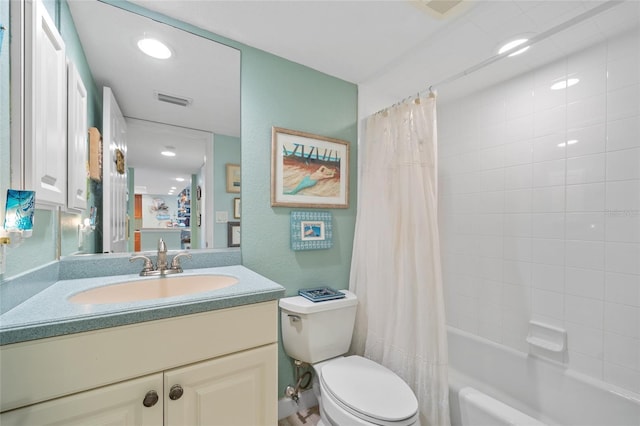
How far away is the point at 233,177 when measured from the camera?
1.50 m

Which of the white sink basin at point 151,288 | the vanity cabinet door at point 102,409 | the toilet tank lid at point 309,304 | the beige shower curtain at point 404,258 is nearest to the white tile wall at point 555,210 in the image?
the beige shower curtain at point 404,258

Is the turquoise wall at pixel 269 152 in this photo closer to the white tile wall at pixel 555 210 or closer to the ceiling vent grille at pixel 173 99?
the ceiling vent grille at pixel 173 99

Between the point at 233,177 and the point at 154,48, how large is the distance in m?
0.73

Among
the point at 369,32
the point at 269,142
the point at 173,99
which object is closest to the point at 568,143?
the point at 369,32

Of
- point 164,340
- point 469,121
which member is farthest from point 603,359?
point 164,340

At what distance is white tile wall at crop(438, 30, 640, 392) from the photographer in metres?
1.33

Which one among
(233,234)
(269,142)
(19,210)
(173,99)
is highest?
(173,99)

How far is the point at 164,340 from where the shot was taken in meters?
0.80

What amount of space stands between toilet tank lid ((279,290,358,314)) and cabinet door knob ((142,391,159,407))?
753mm

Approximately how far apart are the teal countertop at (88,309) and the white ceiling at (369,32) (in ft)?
2.88

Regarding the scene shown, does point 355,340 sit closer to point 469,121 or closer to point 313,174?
→ point 313,174

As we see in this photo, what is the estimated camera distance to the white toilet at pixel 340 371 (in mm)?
1064

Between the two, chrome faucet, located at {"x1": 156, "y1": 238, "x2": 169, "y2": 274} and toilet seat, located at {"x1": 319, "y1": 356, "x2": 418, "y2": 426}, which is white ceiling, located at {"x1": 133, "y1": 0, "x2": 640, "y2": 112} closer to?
chrome faucet, located at {"x1": 156, "y1": 238, "x2": 169, "y2": 274}

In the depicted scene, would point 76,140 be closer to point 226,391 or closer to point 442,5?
point 226,391
